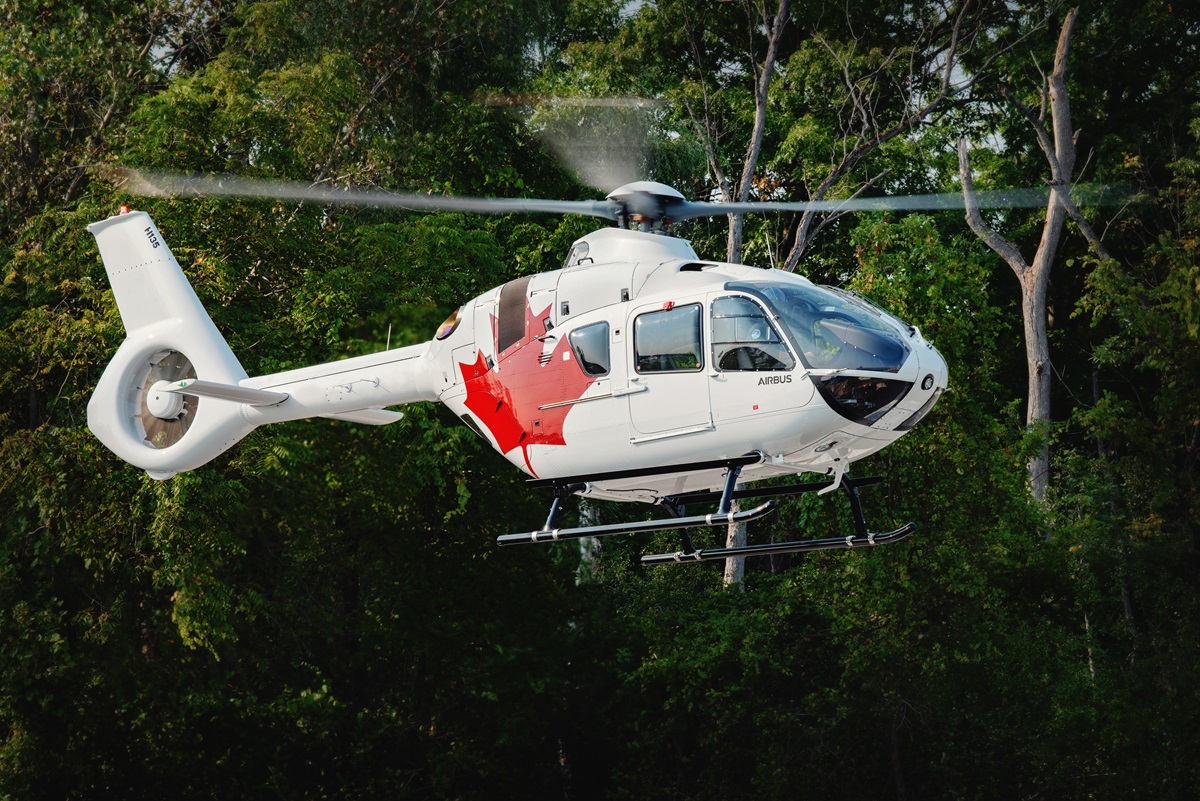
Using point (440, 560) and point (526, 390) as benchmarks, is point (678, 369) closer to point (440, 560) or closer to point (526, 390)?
point (526, 390)

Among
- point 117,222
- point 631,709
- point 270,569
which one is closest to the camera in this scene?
point 117,222

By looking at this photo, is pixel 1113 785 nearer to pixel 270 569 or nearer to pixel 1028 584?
pixel 1028 584

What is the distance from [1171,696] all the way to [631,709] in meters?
6.91

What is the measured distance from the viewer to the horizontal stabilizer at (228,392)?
1069 centimetres

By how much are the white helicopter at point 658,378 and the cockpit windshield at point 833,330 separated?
1 cm

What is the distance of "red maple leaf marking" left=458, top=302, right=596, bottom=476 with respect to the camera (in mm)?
9523

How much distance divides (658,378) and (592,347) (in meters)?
0.57

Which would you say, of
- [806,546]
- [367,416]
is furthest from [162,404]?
[806,546]

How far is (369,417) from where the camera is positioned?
1147cm

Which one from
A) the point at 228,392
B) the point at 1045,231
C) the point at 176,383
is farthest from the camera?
the point at 1045,231

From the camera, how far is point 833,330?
8.75 meters

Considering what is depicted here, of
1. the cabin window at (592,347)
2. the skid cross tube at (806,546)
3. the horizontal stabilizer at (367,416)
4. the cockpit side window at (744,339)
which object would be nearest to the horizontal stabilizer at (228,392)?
the horizontal stabilizer at (367,416)

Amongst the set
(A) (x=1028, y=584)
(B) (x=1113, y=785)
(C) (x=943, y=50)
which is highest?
(C) (x=943, y=50)

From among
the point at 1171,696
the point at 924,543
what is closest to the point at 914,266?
the point at 924,543
